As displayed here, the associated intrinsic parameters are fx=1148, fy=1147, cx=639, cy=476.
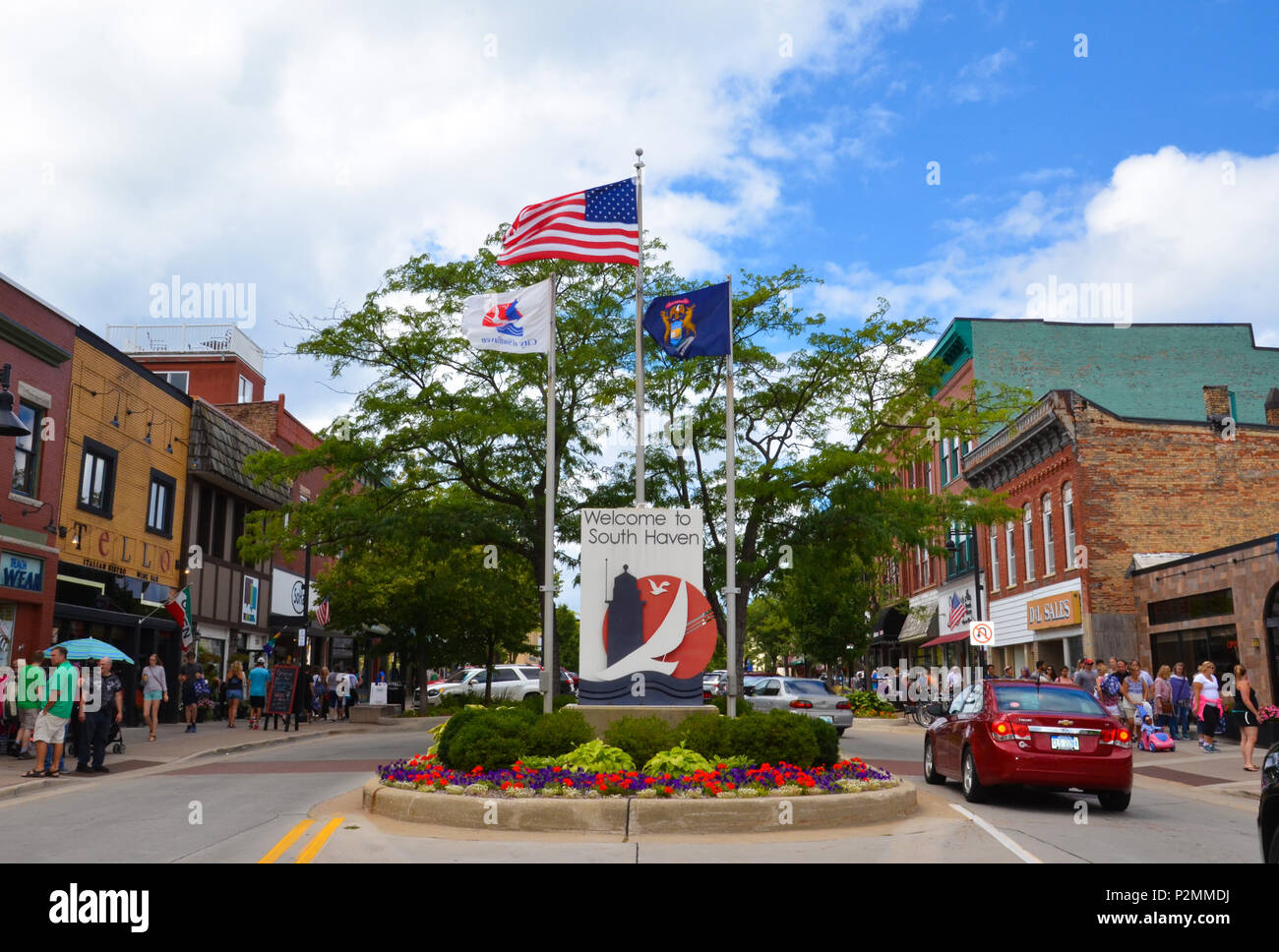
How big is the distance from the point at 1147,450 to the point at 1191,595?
5611 millimetres

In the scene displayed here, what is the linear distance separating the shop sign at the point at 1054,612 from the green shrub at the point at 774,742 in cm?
2347

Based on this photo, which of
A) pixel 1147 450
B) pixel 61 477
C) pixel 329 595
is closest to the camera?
pixel 61 477

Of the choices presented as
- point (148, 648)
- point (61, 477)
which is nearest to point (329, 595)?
point (148, 648)

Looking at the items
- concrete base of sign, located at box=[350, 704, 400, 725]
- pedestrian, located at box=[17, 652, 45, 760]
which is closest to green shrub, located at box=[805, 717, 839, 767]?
pedestrian, located at box=[17, 652, 45, 760]

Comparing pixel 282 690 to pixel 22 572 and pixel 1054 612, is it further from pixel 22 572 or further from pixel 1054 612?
pixel 1054 612

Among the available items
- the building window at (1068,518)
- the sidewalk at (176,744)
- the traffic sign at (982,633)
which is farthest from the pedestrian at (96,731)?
the building window at (1068,518)

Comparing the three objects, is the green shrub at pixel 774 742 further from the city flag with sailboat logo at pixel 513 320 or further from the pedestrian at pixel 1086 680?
the pedestrian at pixel 1086 680

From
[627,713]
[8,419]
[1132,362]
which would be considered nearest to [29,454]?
[8,419]

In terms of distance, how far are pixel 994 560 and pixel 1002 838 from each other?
34.2 meters

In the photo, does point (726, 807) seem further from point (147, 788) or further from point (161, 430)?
point (161, 430)

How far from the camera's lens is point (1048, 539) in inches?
1451

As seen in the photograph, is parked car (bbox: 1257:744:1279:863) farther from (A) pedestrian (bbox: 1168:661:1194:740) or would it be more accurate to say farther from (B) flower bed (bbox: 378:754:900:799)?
(A) pedestrian (bbox: 1168:661:1194:740)

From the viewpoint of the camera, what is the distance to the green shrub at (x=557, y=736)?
13055mm

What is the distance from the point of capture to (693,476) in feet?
99.2
